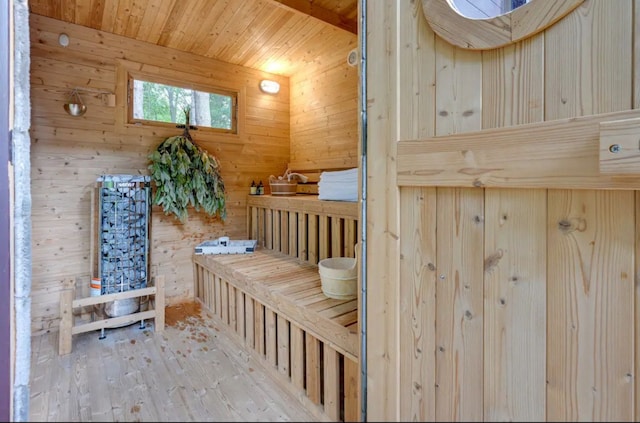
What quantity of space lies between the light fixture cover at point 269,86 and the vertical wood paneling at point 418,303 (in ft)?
8.63

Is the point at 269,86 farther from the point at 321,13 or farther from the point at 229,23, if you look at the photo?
the point at 321,13

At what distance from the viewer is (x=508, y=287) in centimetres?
66

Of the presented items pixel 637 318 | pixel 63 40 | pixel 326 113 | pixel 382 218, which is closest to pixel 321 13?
pixel 326 113

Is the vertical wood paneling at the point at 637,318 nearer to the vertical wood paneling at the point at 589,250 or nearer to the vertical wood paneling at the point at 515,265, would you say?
the vertical wood paneling at the point at 589,250

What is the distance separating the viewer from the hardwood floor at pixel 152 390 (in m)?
0.65

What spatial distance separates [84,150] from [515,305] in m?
2.71

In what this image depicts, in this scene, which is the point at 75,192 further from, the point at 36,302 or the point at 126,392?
the point at 126,392

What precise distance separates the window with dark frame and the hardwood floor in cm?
198

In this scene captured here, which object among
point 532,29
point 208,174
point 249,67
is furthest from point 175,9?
point 532,29

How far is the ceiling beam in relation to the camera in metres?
2.11

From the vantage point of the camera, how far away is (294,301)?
1547 mm

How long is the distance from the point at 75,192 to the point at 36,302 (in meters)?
0.76

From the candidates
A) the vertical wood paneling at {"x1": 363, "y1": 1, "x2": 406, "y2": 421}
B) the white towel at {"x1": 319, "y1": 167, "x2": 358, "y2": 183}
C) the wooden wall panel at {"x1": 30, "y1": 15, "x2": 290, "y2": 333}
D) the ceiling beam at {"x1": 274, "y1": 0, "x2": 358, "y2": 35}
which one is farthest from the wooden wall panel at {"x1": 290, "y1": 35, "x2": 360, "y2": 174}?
the vertical wood paneling at {"x1": 363, "y1": 1, "x2": 406, "y2": 421}

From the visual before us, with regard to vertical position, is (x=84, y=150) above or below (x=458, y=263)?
above
